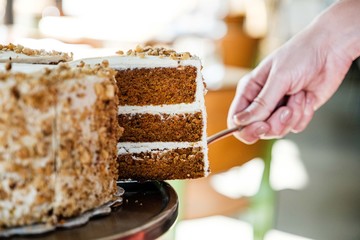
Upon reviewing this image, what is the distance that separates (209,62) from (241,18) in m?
2.75

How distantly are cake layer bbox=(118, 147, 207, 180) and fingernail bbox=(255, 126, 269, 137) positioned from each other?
1.24 feet

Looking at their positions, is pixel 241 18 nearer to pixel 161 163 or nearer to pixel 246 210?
pixel 246 210

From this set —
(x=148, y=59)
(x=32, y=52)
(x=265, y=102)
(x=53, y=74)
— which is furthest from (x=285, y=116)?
(x=53, y=74)

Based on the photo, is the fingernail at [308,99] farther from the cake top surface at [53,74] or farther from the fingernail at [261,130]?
the cake top surface at [53,74]

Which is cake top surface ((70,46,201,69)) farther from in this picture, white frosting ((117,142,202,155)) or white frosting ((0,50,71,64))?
white frosting ((117,142,202,155))

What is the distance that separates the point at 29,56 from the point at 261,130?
86 cm

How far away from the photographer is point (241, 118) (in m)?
1.83

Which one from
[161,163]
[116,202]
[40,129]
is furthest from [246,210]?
[40,129]

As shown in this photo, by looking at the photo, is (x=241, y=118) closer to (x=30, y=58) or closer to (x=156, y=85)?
(x=156, y=85)

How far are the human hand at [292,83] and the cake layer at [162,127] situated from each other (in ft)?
1.08

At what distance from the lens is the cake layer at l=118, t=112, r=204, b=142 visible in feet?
4.97

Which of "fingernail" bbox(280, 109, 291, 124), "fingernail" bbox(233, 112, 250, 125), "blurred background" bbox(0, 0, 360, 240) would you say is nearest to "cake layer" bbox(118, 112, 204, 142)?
"fingernail" bbox(233, 112, 250, 125)

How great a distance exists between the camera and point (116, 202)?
1.24 metres

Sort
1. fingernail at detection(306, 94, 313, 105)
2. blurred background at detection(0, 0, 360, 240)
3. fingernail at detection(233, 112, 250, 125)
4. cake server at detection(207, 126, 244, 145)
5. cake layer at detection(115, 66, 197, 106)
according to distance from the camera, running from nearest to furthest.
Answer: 1. cake layer at detection(115, 66, 197, 106)
2. cake server at detection(207, 126, 244, 145)
3. fingernail at detection(233, 112, 250, 125)
4. fingernail at detection(306, 94, 313, 105)
5. blurred background at detection(0, 0, 360, 240)
